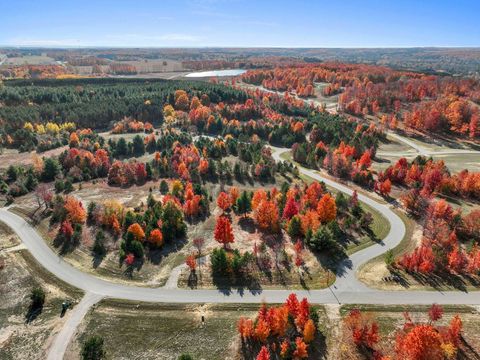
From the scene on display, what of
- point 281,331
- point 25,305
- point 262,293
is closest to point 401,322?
point 281,331

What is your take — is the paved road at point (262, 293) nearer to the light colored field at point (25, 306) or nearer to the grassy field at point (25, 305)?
the grassy field at point (25, 305)

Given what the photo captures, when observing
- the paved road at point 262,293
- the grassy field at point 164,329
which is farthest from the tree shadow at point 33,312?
the grassy field at point 164,329

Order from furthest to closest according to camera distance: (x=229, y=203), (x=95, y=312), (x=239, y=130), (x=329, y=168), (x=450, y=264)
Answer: (x=239, y=130) < (x=329, y=168) < (x=229, y=203) < (x=450, y=264) < (x=95, y=312)

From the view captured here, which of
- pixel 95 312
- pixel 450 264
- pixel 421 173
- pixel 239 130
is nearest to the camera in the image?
pixel 95 312

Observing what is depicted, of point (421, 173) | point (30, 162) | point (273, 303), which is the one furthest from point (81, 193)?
point (421, 173)

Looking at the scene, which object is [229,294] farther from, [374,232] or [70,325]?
[374,232]

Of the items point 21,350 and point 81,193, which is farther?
point 81,193

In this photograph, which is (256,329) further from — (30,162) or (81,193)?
(30,162)
